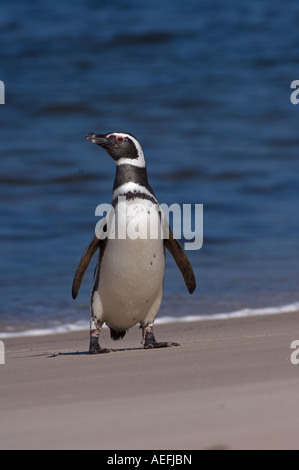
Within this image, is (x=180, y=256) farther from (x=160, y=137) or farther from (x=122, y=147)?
(x=160, y=137)

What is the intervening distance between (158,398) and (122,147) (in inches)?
68.3

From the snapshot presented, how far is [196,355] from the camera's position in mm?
3527

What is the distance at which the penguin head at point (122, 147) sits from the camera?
14.1 feet

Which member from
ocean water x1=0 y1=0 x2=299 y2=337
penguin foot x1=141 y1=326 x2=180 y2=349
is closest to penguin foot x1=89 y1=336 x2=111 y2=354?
penguin foot x1=141 y1=326 x2=180 y2=349

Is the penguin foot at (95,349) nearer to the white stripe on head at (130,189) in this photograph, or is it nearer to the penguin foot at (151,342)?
the penguin foot at (151,342)

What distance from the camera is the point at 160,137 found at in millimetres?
13227

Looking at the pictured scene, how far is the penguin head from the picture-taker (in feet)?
14.1

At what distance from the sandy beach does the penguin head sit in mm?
833

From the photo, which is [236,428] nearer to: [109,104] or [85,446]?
[85,446]

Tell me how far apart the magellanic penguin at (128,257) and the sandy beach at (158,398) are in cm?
25

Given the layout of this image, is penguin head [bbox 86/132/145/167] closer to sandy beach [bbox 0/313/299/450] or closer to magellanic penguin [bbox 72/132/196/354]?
magellanic penguin [bbox 72/132/196/354]
